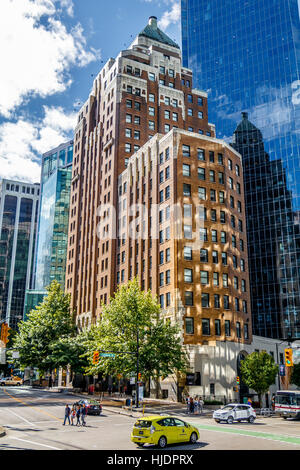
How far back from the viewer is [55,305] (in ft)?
272

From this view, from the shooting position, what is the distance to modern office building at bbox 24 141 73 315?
14250 cm

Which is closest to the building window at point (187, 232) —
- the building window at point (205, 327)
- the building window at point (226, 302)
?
the building window at point (226, 302)

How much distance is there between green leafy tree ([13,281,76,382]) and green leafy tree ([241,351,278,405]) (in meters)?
28.5

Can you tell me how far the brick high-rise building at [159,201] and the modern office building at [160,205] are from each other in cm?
17

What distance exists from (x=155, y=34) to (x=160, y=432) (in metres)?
99.4

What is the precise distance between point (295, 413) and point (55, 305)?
5061 centimetres

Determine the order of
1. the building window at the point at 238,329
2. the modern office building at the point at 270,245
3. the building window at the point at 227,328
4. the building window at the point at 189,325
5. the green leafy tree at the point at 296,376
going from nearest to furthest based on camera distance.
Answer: the building window at the point at 189,325 < the building window at the point at 227,328 < the building window at the point at 238,329 < the green leafy tree at the point at 296,376 < the modern office building at the point at 270,245

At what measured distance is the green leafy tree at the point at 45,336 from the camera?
71294mm

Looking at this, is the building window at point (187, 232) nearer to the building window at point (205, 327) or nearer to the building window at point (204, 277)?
the building window at point (204, 277)


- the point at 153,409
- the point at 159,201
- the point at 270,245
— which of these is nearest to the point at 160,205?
the point at 159,201

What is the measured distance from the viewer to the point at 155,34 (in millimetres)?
104250

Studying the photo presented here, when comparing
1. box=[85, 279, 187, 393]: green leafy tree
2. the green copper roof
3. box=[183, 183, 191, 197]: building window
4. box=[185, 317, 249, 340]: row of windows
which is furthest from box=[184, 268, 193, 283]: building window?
the green copper roof
